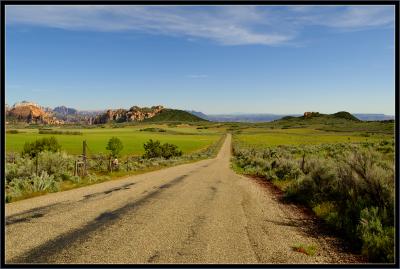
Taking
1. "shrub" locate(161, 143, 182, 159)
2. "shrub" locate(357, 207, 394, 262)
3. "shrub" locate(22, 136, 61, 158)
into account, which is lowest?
"shrub" locate(161, 143, 182, 159)

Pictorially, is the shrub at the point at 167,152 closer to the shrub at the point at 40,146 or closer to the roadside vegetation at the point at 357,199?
the shrub at the point at 40,146

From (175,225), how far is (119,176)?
1988cm

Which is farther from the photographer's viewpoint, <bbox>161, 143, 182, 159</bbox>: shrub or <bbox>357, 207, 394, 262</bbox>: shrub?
<bbox>161, 143, 182, 159</bbox>: shrub

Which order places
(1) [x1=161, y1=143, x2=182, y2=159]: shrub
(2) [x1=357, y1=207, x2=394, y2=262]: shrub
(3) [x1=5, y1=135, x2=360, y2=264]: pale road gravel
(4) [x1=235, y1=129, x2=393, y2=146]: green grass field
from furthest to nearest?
1. (4) [x1=235, y1=129, x2=393, y2=146]: green grass field
2. (1) [x1=161, y1=143, x2=182, y2=159]: shrub
3. (2) [x1=357, y1=207, x2=394, y2=262]: shrub
4. (3) [x1=5, y1=135, x2=360, y2=264]: pale road gravel

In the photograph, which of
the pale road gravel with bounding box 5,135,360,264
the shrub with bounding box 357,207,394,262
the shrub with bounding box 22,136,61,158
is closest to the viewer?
the pale road gravel with bounding box 5,135,360,264

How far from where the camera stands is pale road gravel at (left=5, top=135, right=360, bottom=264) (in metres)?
9.28

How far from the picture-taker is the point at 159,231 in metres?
11.6

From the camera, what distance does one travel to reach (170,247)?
32.6ft

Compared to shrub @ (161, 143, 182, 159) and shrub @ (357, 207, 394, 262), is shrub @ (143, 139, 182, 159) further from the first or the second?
shrub @ (357, 207, 394, 262)

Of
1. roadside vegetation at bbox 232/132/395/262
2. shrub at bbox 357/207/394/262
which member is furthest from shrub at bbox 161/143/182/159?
shrub at bbox 357/207/394/262

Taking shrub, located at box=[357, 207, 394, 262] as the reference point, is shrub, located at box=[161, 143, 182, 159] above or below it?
below

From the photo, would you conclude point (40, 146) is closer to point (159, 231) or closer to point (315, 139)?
point (159, 231)

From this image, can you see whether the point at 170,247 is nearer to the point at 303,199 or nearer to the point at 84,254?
the point at 84,254

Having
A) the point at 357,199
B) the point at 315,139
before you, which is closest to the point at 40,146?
the point at 357,199
